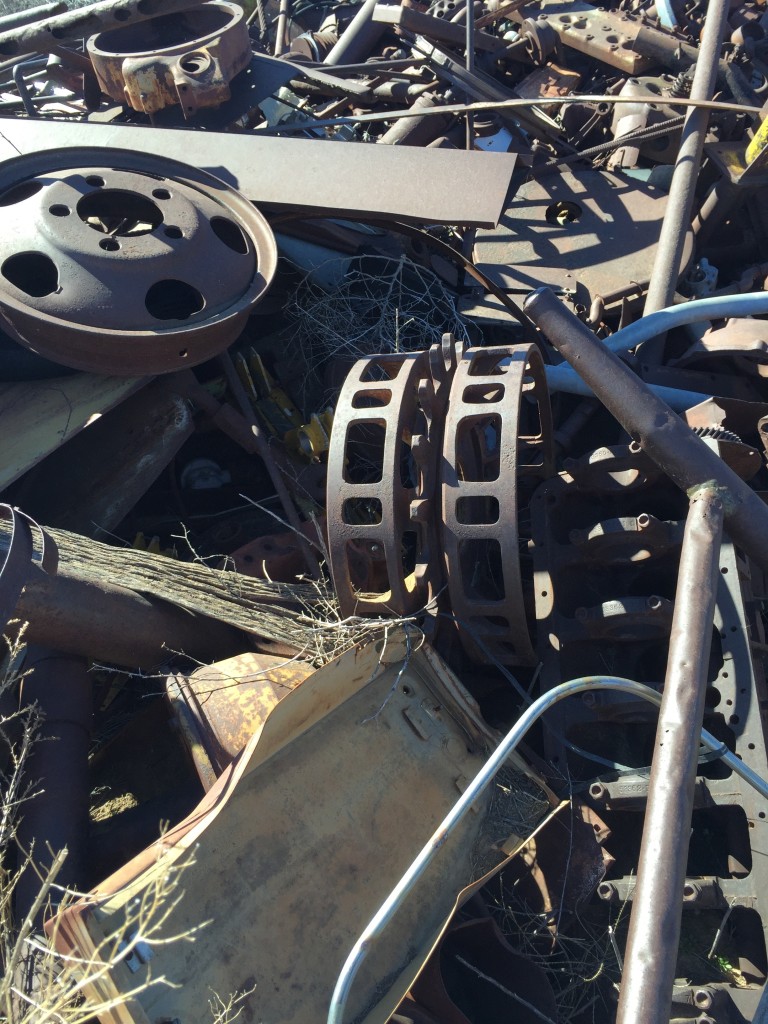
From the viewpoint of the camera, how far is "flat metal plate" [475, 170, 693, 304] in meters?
4.63

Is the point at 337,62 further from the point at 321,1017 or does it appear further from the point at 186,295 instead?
the point at 321,1017

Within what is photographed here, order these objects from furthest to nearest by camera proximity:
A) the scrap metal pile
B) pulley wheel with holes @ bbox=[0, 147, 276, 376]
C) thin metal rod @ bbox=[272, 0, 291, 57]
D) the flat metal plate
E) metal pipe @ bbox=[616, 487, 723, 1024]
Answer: thin metal rod @ bbox=[272, 0, 291, 57] → the flat metal plate → pulley wheel with holes @ bbox=[0, 147, 276, 376] → the scrap metal pile → metal pipe @ bbox=[616, 487, 723, 1024]

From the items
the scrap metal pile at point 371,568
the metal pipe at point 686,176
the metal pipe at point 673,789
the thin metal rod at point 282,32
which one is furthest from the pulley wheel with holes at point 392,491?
the thin metal rod at point 282,32

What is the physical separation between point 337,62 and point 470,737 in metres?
5.08

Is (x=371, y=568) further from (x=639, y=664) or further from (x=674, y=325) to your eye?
(x=674, y=325)

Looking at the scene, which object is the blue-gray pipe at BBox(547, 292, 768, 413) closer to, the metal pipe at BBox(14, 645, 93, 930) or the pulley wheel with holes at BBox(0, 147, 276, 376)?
the pulley wheel with holes at BBox(0, 147, 276, 376)

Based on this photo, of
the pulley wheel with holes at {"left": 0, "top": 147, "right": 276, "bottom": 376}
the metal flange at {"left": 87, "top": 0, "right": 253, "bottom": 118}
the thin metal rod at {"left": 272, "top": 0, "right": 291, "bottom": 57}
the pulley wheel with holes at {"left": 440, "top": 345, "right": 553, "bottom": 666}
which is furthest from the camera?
the thin metal rod at {"left": 272, "top": 0, "right": 291, "bottom": 57}

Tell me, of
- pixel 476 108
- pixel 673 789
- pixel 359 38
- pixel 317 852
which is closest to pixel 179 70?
pixel 476 108

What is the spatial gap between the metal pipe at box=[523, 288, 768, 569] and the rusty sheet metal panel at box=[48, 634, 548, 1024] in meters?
1.01

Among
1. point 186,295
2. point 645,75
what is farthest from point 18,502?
point 645,75

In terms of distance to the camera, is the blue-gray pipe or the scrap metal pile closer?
the scrap metal pile

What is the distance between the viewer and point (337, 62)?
627 cm

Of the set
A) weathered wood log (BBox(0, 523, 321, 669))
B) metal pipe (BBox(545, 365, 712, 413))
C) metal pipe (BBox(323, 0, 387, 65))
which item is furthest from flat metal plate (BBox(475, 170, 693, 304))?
weathered wood log (BBox(0, 523, 321, 669))

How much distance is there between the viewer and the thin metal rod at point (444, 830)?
1.86 m
